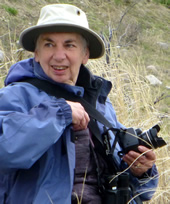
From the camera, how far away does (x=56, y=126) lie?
5.61ft

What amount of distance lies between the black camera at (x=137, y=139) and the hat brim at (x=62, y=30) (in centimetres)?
50

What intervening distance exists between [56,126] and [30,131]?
0.36 ft

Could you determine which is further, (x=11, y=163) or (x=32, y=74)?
(x=32, y=74)

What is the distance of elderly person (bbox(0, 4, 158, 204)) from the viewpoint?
5.52 ft

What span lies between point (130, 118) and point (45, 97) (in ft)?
6.24

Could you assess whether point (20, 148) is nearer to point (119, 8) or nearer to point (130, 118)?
point (130, 118)

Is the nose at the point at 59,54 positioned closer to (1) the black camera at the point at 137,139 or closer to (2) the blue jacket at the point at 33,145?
(2) the blue jacket at the point at 33,145

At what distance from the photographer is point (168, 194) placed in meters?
2.90

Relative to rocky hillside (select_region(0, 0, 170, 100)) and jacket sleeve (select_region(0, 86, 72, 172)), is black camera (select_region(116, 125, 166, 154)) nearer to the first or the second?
jacket sleeve (select_region(0, 86, 72, 172))

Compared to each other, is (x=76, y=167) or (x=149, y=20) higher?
(x=76, y=167)

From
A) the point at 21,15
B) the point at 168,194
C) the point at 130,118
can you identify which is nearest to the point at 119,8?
the point at 21,15

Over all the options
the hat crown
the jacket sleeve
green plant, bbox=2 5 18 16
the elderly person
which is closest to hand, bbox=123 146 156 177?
the elderly person

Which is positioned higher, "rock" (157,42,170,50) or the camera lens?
the camera lens

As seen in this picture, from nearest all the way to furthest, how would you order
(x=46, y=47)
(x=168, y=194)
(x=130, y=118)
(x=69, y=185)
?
(x=69, y=185) < (x=46, y=47) < (x=168, y=194) < (x=130, y=118)
